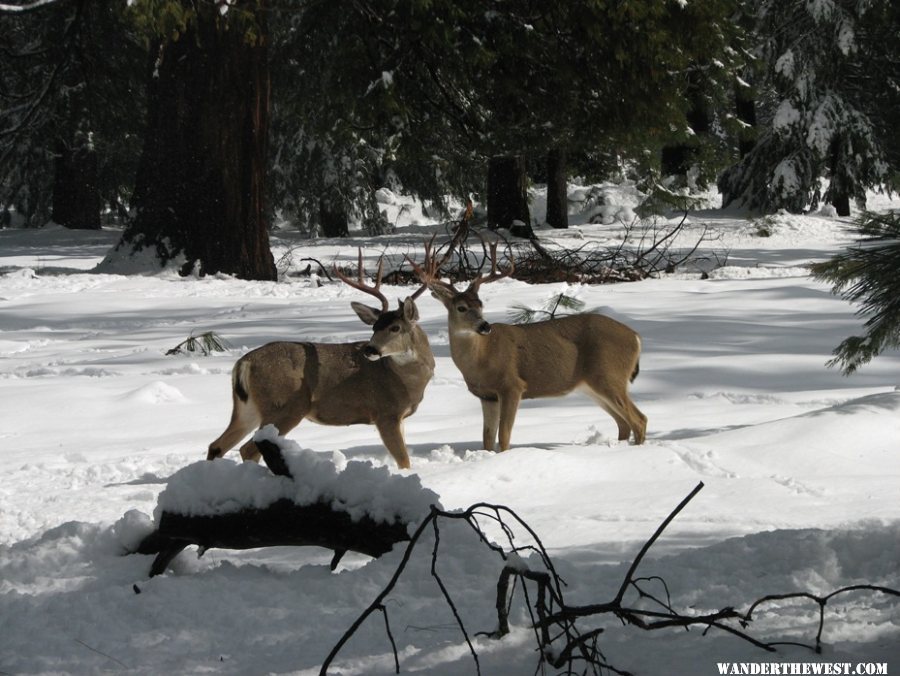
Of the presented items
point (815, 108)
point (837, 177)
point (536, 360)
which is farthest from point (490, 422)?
point (837, 177)

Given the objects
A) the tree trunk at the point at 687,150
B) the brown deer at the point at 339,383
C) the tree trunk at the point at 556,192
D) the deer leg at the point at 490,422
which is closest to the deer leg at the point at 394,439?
the brown deer at the point at 339,383

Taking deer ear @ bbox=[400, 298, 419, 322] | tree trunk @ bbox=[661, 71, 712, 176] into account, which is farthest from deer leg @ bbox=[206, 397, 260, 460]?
tree trunk @ bbox=[661, 71, 712, 176]

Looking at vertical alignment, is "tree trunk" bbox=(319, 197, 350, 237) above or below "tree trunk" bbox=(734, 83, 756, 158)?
below

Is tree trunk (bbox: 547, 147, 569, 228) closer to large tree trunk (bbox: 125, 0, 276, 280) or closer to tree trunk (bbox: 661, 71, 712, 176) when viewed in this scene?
tree trunk (bbox: 661, 71, 712, 176)

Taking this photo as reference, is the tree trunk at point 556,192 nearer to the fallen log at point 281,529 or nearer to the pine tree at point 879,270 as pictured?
the pine tree at point 879,270

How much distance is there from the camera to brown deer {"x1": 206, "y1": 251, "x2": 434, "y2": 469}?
5711 millimetres

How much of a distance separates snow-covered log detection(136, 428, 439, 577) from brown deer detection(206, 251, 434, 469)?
247 centimetres

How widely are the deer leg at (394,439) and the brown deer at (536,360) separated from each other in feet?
1.88

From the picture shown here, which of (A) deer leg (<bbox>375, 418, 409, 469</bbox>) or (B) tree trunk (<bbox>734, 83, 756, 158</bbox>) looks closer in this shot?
(A) deer leg (<bbox>375, 418, 409, 469</bbox>)

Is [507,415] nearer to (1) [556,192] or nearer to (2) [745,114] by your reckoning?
(1) [556,192]

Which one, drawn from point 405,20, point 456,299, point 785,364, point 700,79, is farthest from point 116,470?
point 700,79

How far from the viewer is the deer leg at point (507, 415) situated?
20.0ft

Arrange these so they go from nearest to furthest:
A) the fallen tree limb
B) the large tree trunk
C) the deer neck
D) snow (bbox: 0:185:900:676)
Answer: the fallen tree limb → snow (bbox: 0:185:900:676) → the deer neck → the large tree trunk

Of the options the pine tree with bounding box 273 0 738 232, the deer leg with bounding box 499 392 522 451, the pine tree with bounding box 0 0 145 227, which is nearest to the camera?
the deer leg with bounding box 499 392 522 451
